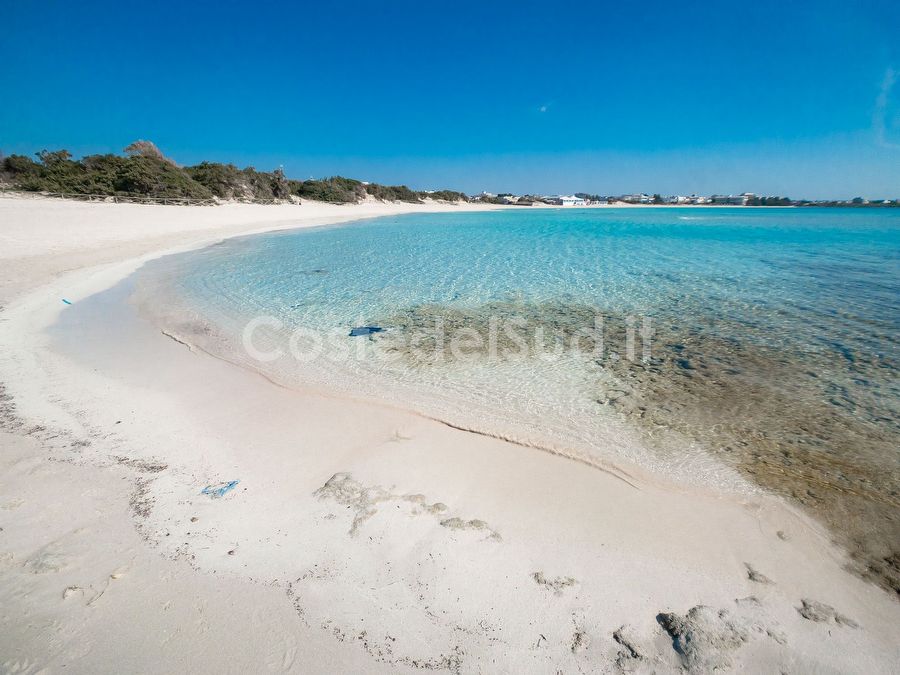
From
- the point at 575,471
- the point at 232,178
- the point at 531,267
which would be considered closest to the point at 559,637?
the point at 575,471

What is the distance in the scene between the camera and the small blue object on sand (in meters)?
7.30

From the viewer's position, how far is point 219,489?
3.19 metres

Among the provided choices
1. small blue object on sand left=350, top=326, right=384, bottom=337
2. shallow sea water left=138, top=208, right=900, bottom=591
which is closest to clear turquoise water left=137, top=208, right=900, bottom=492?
shallow sea water left=138, top=208, right=900, bottom=591

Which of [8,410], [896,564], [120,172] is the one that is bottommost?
[896,564]

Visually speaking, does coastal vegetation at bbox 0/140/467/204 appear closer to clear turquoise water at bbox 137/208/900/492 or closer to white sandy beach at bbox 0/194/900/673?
clear turquoise water at bbox 137/208/900/492

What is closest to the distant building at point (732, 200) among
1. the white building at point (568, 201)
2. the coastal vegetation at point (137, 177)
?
the white building at point (568, 201)

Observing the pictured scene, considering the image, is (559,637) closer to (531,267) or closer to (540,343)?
(540,343)

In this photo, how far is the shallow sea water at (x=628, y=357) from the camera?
3.87 m

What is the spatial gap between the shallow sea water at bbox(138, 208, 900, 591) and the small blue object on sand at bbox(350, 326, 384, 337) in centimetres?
17

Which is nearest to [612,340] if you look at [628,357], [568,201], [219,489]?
[628,357]

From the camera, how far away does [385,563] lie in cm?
256

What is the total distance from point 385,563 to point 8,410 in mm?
4437

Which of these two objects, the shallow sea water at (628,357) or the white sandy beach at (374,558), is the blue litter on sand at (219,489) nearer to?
the white sandy beach at (374,558)

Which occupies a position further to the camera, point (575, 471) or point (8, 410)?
point (8, 410)
